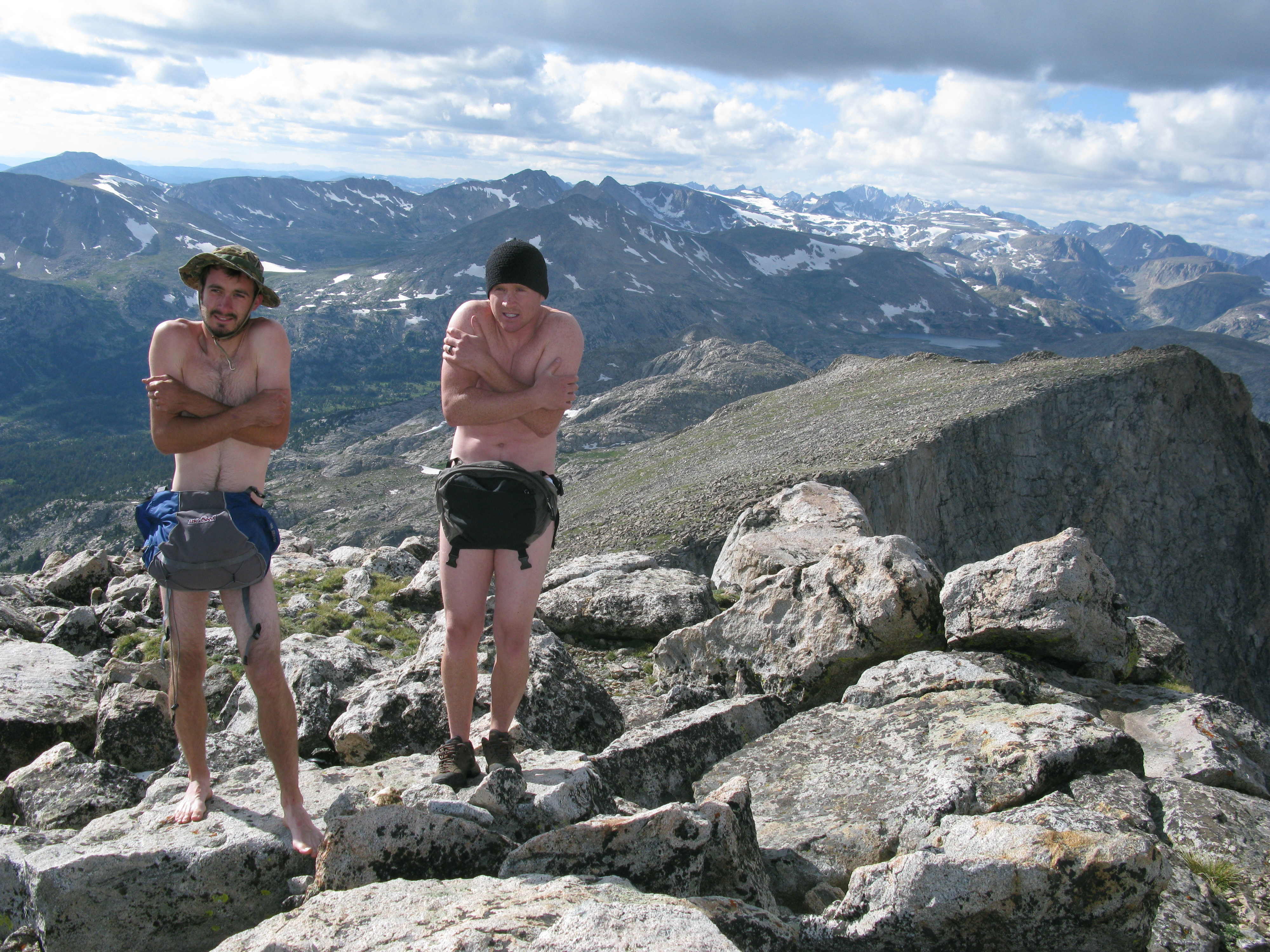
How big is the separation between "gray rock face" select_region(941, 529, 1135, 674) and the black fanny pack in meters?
5.71

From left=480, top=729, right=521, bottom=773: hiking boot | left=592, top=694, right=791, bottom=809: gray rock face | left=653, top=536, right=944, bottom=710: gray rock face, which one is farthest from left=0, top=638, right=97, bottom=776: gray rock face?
left=653, top=536, right=944, bottom=710: gray rock face

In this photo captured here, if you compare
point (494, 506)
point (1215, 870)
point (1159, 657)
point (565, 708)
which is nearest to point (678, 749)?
point (565, 708)

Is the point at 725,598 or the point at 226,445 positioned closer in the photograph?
A: the point at 226,445

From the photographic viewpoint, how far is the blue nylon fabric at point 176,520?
20.6ft

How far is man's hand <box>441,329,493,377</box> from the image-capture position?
6.88 meters

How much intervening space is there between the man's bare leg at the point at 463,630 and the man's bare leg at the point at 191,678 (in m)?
1.85

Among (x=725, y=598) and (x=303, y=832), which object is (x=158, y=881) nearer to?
(x=303, y=832)

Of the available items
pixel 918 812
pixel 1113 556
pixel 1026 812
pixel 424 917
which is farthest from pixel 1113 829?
pixel 1113 556

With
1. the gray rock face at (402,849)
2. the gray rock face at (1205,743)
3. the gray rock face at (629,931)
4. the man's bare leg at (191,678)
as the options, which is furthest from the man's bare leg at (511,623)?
the gray rock face at (1205,743)

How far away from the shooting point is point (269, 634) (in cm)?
635

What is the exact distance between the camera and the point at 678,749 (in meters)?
7.61

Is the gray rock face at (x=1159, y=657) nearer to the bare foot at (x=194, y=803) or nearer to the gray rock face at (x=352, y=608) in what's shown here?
the bare foot at (x=194, y=803)

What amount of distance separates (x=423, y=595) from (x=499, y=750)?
8458 millimetres

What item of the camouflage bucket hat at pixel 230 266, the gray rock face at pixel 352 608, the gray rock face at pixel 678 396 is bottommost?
the gray rock face at pixel 678 396
